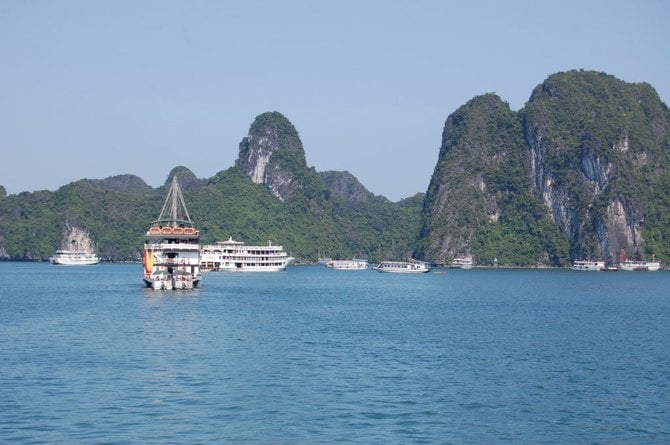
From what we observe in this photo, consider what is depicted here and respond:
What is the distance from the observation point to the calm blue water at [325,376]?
3378 centimetres

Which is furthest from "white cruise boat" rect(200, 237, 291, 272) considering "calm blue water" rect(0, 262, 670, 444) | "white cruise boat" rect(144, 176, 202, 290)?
"calm blue water" rect(0, 262, 670, 444)

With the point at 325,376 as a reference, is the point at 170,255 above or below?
above

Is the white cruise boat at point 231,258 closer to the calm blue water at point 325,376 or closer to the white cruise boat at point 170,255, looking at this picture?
the white cruise boat at point 170,255

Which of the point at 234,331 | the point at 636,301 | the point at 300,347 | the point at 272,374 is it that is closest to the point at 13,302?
the point at 234,331

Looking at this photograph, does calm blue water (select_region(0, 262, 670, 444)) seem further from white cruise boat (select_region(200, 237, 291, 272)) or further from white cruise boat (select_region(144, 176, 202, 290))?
white cruise boat (select_region(200, 237, 291, 272))

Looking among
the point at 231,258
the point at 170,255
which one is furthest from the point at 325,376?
→ the point at 231,258

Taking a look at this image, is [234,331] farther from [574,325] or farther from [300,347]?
[574,325]

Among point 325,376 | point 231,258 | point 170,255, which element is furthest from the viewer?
point 231,258

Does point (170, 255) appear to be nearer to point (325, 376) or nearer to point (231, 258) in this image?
point (325, 376)

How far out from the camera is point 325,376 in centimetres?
4481

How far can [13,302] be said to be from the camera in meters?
90.6

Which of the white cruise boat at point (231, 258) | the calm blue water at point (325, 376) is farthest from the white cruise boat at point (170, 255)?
the white cruise boat at point (231, 258)

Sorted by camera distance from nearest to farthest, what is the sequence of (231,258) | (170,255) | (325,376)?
(325,376) < (170,255) < (231,258)

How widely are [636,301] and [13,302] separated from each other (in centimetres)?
7163
